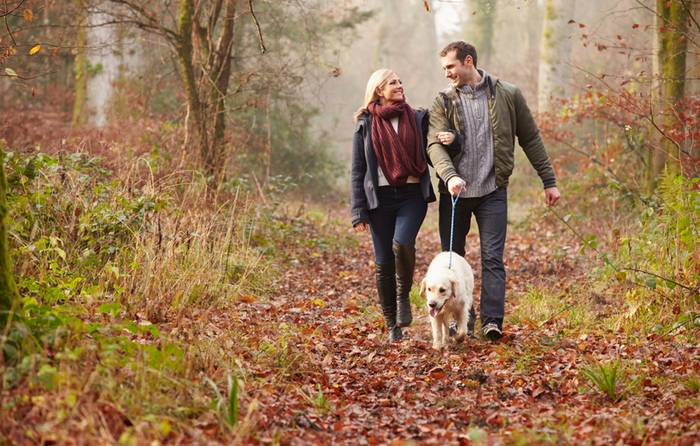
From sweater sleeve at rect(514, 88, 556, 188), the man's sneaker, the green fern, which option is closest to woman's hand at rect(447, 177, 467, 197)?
sweater sleeve at rect(514, 88, 556, 188)

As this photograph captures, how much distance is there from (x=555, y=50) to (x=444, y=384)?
14031 mm

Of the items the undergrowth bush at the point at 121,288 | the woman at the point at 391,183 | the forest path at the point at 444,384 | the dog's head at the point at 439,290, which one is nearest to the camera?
the undergrowth bush at the point at 121,288

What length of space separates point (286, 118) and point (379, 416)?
14.4 metres

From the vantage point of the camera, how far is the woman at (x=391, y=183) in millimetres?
6152

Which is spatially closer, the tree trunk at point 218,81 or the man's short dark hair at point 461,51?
the man's short dark hair at point 461,51

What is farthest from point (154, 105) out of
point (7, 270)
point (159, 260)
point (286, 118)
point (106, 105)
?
point (7, 270)

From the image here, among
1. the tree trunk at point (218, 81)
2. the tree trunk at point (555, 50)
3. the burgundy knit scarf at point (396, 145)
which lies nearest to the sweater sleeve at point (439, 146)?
the burgundy knit scarf at point (396, 145)

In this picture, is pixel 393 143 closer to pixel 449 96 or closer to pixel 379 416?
pixel 449 96

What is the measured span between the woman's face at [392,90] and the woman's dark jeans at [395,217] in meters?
0.74

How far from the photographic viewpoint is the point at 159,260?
6.49 meters

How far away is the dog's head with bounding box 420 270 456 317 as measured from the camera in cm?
573

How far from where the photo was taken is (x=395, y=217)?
6.39m

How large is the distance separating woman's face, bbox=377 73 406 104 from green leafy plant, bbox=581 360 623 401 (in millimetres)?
2680

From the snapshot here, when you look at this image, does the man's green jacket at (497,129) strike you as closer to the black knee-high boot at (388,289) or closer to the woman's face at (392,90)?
the woman's face at (392,90)
